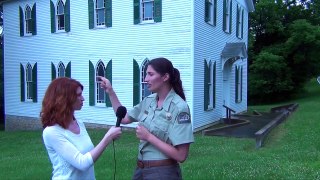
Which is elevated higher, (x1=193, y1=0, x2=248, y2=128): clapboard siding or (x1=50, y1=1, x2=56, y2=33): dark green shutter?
(x1=50, y1=1, x2=56, y2=33): dark green shutter

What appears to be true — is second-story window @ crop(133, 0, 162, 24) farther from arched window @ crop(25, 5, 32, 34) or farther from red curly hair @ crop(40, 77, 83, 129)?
red curly hair @ crop(40, 77, 83, 129)

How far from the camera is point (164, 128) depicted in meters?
3.45

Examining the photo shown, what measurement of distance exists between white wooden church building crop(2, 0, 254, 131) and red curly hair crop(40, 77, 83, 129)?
501 inches

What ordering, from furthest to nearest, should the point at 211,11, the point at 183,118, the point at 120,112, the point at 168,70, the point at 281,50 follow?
the point at 281,50, the point at 211,11, the point at 120,112, the point at 168,70, the point at 183,118

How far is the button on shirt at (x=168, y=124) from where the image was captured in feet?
11.1

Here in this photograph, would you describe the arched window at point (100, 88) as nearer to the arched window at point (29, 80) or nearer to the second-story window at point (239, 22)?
the arched window at point (29, 80)

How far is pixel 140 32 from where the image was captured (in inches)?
679

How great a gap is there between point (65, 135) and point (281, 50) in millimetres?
35316

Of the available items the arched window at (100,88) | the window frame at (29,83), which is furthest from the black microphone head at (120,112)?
the window frame at (29,83)

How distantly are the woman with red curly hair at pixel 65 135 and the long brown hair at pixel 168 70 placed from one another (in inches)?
24.7

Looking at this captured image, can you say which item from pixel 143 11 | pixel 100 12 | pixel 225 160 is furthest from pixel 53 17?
pixel 225 160

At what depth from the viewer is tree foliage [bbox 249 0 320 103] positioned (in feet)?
115

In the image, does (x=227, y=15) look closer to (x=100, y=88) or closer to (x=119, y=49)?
(x=119, y=49)

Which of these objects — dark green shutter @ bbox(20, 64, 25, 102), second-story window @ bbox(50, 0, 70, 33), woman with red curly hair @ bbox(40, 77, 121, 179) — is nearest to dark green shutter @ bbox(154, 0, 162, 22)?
second-story window @ bbox(50, 0, 70, 33)
